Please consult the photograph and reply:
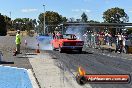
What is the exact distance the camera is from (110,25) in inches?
2143

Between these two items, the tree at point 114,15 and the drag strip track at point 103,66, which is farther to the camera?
the tree at point 114,15

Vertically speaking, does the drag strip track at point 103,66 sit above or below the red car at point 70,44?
below

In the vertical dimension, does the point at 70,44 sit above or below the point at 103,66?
above

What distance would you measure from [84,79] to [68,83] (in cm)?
729

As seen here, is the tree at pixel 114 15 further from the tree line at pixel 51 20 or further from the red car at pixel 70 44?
the red car at pixel 70 44

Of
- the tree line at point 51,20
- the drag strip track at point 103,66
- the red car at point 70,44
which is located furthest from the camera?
the tree line at point 51,20

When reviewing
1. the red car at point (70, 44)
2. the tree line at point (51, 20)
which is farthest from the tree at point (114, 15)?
the red car at point (70, 44)

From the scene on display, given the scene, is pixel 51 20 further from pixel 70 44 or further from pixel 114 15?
pixel 70 44

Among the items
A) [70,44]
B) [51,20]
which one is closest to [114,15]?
[51,20]

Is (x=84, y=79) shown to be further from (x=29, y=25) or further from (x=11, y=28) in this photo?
(x=11, y=28)

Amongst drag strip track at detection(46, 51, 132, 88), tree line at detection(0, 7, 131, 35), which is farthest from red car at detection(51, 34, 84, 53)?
tree line at detection(0, 7, 131, 35)

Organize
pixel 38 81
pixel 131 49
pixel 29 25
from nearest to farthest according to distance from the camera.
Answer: pixel 38 81 → pixel 131 49 → pixel 29 25

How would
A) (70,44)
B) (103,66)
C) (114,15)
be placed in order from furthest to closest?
(114,15), (70,44), (103,66)

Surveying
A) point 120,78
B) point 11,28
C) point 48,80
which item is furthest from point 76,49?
point 11,28
